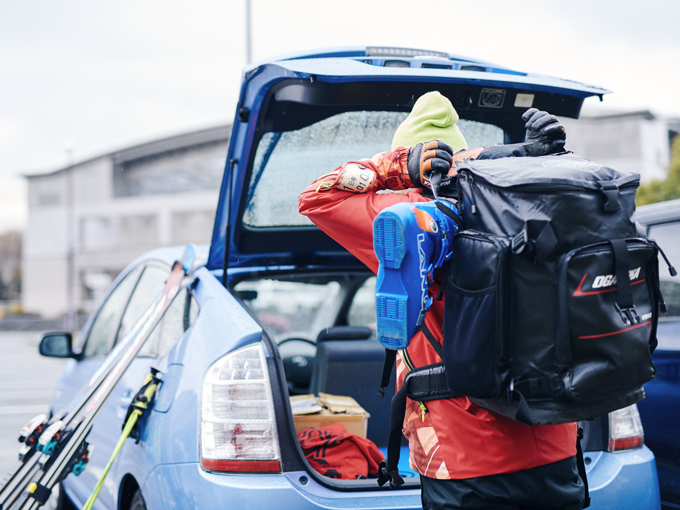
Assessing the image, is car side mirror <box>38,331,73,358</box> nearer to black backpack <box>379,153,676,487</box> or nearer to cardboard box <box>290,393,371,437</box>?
cardboard box <box>290,393,371,437</box>

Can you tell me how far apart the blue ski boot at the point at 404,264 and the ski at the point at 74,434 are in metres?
1.42

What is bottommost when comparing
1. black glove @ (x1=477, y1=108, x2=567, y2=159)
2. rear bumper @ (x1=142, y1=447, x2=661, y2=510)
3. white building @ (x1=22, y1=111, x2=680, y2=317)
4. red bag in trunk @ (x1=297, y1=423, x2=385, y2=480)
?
white building @ (x1=22, y1=111, x2=680, y2=317)

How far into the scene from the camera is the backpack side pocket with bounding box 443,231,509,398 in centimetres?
133

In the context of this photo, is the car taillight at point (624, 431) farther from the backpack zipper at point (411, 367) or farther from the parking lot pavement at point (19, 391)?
the parking lot pavement at point (19, 391)

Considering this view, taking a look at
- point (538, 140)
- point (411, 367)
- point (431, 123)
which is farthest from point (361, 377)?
point (538, 140)

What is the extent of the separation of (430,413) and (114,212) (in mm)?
42712

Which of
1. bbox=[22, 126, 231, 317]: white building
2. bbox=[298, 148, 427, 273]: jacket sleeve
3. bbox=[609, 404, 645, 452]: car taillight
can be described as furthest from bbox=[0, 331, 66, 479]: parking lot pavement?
bbox=[22, 126, 231, 317]: white building

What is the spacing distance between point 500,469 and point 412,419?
0.26 meters

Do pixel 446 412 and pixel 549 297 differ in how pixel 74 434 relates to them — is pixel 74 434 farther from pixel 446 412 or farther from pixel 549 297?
pixel 549 297

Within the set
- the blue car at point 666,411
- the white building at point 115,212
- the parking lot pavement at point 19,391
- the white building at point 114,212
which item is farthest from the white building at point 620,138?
the blue car at point 666,411

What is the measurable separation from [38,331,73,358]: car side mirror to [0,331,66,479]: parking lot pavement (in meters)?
2.15

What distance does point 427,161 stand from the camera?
158 cm

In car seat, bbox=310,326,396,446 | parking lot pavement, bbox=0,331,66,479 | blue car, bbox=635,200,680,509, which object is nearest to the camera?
blue car, bbox=635,200,680,509

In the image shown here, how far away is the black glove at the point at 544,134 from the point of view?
5.41ft
